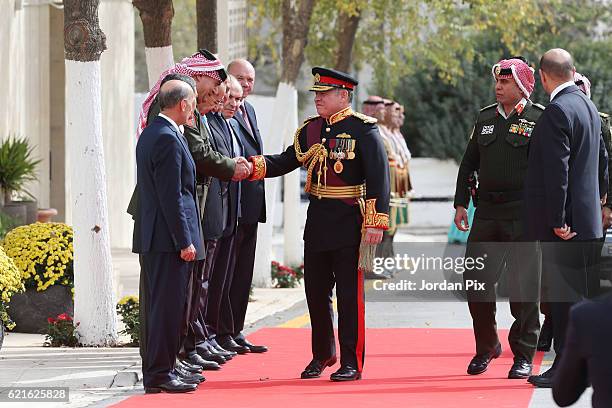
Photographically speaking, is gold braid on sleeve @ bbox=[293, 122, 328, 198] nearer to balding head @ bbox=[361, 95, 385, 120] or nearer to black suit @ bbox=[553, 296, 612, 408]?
black suit @ bbox=[553, 296, 612, 408]

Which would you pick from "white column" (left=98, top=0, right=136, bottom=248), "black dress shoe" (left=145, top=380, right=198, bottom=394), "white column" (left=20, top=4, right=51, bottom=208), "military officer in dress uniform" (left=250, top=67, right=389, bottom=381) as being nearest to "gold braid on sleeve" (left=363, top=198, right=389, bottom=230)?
"military officer in dress uniform" (left=250, top=67, right=389, bottom=381)

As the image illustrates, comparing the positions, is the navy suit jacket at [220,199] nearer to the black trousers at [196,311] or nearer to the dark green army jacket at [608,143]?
the black trousers at [196,311]

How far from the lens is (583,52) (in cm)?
3816

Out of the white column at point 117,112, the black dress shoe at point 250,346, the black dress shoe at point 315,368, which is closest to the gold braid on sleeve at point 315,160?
the black dress shoe at point 315,368

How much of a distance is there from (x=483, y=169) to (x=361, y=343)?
1575 millimetres

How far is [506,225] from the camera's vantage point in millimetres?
10734

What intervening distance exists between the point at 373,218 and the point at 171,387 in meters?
1.82

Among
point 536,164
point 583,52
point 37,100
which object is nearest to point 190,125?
point 536,164

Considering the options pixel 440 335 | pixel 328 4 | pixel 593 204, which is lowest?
pixel 440 335

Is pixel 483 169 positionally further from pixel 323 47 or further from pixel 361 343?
pixel 323 47

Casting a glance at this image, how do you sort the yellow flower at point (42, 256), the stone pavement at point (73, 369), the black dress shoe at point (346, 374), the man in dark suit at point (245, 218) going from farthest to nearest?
the yellow flower at point (42, 256)
the man in dark suit at point (245, 218)
the black dress shoe at point (346, 374)
the stone pavement at point (73, 369)

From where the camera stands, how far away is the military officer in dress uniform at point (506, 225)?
421 inches

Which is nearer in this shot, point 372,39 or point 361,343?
point 361,343

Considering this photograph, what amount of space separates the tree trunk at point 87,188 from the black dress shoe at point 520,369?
11.2 ft
